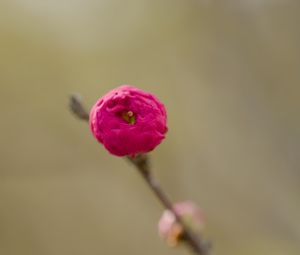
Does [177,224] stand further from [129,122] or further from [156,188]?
[129,122]

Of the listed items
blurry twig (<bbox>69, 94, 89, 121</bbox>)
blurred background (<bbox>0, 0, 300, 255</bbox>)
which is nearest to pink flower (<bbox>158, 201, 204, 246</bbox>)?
blurry twig (<bbox>69, 94, 89, 121</bbox>)

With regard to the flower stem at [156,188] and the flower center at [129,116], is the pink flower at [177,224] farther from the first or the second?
the flower center at [129,116]

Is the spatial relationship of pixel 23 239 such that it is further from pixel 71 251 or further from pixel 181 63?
pixel 181 63

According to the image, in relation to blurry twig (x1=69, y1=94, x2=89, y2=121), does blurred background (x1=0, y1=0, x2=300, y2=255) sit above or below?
above

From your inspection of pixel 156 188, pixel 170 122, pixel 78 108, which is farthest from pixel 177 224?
pixel 170 122

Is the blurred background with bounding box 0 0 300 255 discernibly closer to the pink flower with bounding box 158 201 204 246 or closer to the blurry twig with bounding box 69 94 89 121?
the pink flower with bounding box 158 201 204 246

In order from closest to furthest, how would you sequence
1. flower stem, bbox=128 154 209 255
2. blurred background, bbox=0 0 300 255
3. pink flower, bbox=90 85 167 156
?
1. pink flower, bbox=90 85 167 156
2. flower stem, bbox=128 154 209 255
3. blurred background, bbox=0 0 300 255
